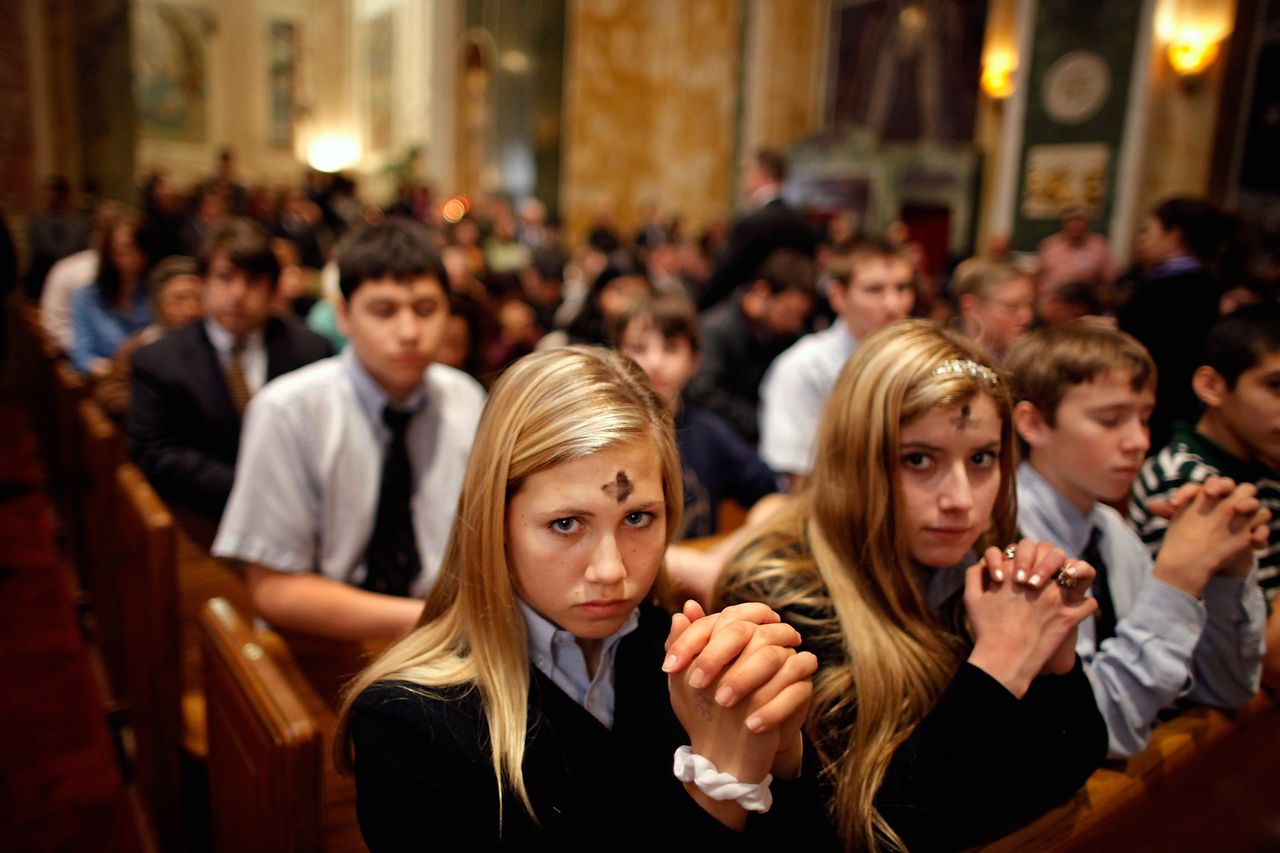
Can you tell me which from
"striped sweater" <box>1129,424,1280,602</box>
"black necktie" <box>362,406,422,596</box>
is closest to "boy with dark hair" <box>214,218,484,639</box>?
"black necktie" <box>362,406,422,596</box>

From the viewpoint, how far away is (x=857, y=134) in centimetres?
1256

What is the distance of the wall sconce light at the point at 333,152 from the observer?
18812 mm

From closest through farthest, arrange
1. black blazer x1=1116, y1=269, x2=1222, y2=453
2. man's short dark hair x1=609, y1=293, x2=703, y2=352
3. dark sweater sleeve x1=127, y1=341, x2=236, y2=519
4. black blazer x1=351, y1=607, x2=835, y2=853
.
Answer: black blazer x1=351, y1=607, x2=835, y2=853 → black blazer x1=1116, y1=269, x2=1222, y2=453 → dark sweater sleeve x1=127, y1=341, x2=236, y2=519 → man's short dark hair x1=609, y1=293, x2=703, y2=352

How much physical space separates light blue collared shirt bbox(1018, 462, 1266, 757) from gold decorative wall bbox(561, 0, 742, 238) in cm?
1159

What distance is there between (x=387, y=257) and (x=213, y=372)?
1265 mm

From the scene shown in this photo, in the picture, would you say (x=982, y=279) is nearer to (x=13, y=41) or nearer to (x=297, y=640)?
(x=297, y=640)

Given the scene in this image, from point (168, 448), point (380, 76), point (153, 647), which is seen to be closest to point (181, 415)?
point (168, 448)

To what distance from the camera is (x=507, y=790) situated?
41.3 inches

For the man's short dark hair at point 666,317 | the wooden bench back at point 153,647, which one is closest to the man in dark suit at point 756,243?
the man's short dark hair at point 666,317

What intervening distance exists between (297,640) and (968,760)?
139cm

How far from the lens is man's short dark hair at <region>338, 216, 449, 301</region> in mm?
2172

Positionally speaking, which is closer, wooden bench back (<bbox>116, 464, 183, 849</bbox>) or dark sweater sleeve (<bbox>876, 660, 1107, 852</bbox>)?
dark sweater sleeve (<bbox>876, 660, 1107, 852</bbox>)

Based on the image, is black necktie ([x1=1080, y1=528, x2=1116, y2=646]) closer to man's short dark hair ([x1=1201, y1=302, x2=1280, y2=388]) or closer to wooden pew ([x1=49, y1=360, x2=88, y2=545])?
man's short dark hair ([x1=1201, y1=302, x2=1280, y2=388])

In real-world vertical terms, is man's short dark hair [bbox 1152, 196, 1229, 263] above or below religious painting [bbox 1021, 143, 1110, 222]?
below
